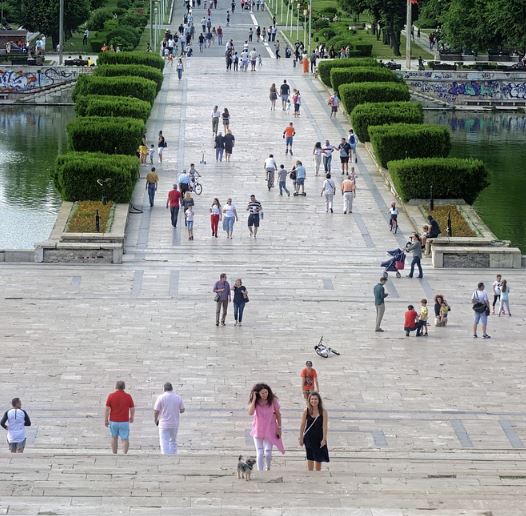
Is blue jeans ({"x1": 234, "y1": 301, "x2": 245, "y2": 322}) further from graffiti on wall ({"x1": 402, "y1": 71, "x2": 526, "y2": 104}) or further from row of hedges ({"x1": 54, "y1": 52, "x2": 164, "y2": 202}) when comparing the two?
graffiti on wall ({"x1": 402, "y1": 71, "x2": 526, "y2": 104})

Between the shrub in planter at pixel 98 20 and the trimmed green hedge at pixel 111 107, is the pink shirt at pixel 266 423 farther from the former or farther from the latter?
the shrub in planter at pixel 98 20

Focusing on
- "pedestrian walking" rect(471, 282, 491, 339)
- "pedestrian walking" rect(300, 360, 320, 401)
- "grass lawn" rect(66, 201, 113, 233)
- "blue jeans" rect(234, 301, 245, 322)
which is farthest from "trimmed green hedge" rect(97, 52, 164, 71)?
"pedestrian walking" rect(300, 360, 320, 401)

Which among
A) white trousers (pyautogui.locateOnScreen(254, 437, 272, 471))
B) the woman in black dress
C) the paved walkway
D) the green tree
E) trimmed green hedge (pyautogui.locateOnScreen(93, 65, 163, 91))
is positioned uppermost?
the green tree

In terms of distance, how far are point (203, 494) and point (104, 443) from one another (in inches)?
256

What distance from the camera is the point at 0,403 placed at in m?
28.9

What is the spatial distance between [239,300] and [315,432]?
12.8 m

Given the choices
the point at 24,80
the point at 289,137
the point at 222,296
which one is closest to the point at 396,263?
the point at 222,296

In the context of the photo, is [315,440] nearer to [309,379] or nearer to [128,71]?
[309,379]

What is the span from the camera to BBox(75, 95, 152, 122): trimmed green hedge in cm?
6075

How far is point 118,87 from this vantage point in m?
68.0

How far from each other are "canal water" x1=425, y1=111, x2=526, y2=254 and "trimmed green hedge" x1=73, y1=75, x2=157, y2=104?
13.1 metres

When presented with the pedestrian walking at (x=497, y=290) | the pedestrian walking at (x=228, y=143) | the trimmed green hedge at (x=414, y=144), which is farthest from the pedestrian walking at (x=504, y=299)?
the pedestrian walking at (x=228, y=143)

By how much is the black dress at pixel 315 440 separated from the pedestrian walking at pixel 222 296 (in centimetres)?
1252

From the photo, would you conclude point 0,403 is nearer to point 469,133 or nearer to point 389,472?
point 389,472
